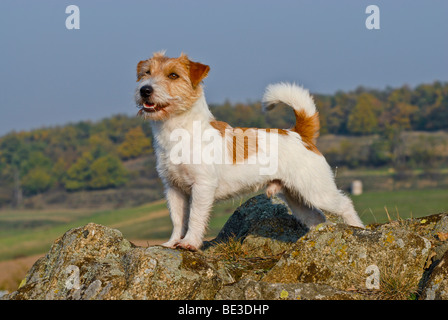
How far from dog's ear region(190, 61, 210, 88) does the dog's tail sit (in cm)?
145

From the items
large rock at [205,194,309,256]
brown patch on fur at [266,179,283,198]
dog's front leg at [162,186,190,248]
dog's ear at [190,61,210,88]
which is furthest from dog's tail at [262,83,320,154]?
dog's front leg at [162,186,190,248]

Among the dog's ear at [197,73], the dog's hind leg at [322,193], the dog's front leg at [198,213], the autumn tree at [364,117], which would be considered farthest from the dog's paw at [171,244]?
the autumn tree at [364,117]

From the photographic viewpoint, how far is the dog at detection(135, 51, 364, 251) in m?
6.67

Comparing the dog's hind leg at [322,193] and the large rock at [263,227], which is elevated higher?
the dog's hind leg at [322,193]

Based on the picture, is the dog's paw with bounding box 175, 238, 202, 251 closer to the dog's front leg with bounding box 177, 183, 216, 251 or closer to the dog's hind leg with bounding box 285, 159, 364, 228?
the dog's front leg with bounding box 177, 183, 216, 251

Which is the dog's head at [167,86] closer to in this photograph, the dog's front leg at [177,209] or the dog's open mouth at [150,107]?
the dog's open mouth at [150,107]

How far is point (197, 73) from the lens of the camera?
22.2 feet

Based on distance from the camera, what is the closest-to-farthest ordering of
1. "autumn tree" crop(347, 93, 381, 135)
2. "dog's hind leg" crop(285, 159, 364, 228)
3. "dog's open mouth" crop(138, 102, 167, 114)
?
"dog's open mouth" crop(138, 102, 167, 114)
"dog's hind leg" crop(285, 159, 364, 228)
"autumn tree" crop(347, 93, 381, 135)

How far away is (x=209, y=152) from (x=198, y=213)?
88 cm

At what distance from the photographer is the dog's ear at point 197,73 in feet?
22.2

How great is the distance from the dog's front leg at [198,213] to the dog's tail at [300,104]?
2009 mm

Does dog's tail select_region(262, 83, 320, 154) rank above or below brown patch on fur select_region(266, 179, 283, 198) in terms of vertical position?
above

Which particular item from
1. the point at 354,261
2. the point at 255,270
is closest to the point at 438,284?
the point at 354,261
